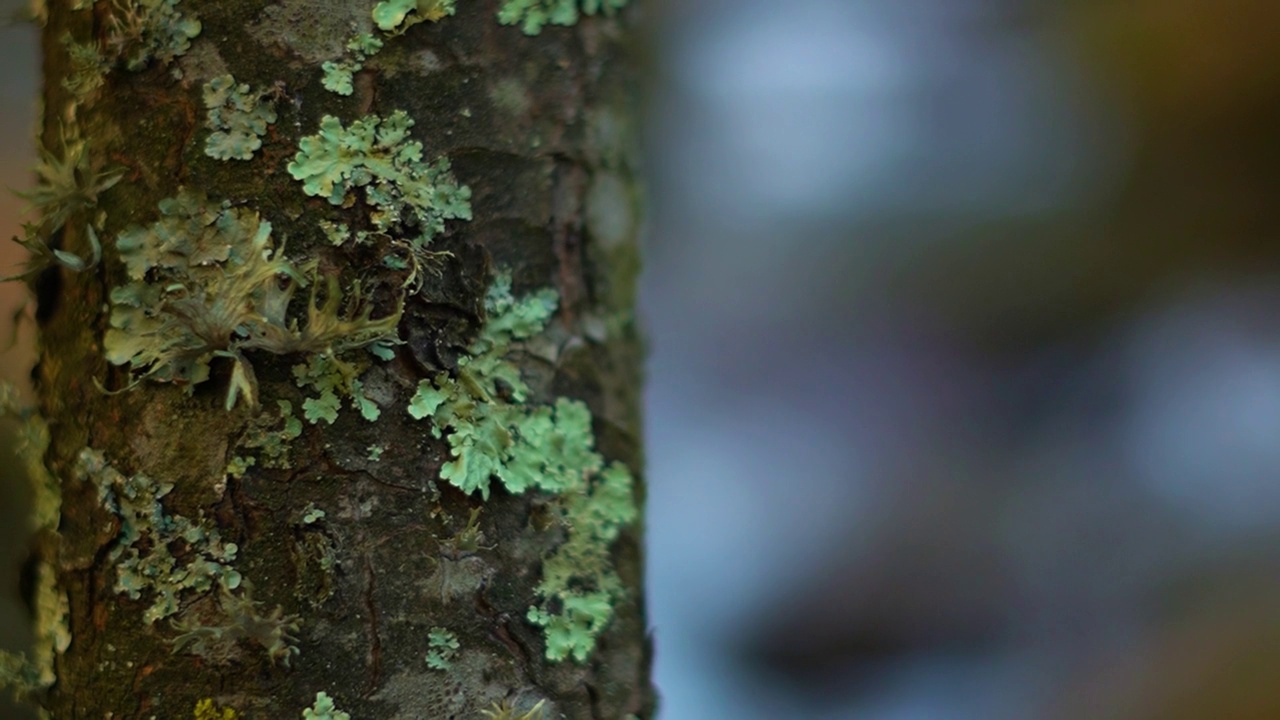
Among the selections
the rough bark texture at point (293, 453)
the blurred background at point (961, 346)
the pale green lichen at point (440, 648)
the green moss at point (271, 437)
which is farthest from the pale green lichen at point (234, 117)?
the blurred background at point (961, 346)

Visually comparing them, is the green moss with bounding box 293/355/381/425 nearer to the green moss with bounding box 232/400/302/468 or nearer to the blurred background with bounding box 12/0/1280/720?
the green moss with bounding box 232/400/302/468

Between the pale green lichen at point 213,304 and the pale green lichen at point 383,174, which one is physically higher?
the pale green lichen at point 383,174

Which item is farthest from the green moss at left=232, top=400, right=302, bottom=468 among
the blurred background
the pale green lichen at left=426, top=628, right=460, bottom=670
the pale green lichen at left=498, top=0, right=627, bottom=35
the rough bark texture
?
the blurred background

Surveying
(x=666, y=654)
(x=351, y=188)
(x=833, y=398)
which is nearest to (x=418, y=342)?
(x=351, y=188)

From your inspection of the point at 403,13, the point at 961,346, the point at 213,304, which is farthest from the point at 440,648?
the point at 961,346

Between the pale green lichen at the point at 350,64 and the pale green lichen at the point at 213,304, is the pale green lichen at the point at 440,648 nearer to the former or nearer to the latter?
the pale green lichen at the point at 213,304

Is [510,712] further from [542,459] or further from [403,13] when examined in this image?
[403,13]
